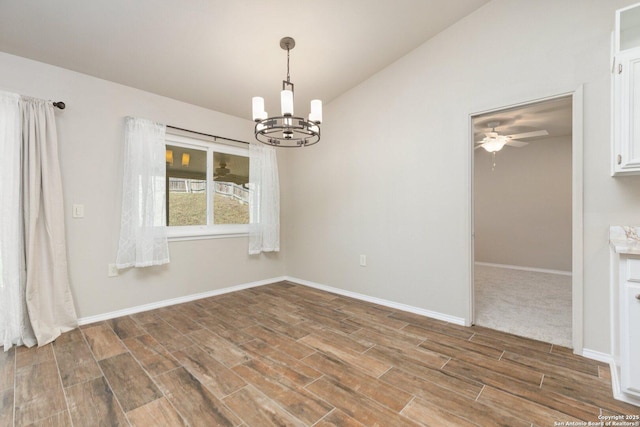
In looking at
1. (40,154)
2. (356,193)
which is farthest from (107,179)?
(356,193)

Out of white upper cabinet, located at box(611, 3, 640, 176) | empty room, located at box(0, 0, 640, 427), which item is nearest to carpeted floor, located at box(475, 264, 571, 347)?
empty room, located at box(0, 0, 640, 427)

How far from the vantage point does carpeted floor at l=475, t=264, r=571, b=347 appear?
273cm

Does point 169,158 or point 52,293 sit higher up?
point 169,158

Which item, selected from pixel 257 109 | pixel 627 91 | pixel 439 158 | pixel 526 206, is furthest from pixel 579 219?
pixel 526 206

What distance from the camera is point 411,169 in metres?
3.26

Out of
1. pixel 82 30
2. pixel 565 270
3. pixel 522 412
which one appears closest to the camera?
pixel 522 412

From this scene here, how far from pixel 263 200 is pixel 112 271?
2025 millimetres

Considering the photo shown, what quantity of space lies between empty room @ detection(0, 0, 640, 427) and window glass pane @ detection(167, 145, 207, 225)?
1.1 inches

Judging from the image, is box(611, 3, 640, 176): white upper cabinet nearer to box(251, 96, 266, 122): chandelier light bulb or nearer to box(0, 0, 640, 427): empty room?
box(0, 0, 640, 427): empty room

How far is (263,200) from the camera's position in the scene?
4.30 metres

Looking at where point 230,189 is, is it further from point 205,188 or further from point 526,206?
point 526,206

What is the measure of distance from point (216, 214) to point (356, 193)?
1984 mm

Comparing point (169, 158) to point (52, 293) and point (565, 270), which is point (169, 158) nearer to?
point (52, 293)

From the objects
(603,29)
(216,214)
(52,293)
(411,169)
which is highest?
(603,29)
